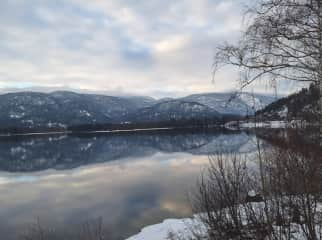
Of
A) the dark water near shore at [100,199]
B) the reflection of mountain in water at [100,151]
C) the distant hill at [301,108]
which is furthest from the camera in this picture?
the reflection of mountain in water at [100,151]

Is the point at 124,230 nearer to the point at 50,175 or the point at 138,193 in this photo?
the point at 138,193

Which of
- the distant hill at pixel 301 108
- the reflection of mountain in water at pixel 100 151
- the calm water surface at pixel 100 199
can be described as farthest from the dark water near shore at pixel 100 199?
the reflection of mountain in water at pixel 100 151

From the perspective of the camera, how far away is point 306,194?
172 inches

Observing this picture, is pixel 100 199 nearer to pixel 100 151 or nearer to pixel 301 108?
pixel 301 108

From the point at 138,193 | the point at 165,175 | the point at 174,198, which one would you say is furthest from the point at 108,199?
the point at 165,175

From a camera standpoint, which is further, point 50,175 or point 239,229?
point 50,175

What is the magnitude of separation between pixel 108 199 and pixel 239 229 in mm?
17462

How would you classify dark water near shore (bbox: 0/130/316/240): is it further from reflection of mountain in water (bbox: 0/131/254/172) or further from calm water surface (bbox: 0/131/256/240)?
reflection of mountain in water (bbox: 0/131/254/172)

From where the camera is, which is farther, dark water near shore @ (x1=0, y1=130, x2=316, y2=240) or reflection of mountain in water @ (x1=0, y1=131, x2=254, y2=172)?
reflection of mountain in water @ (x1=0, y1=131, x2=254, y2=172)

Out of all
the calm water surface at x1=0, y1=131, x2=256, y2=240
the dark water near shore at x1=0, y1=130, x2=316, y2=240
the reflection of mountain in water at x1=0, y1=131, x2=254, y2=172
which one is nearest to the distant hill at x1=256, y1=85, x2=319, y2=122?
the dark water near shore at x1=0, y1=130, x2=316, y2=240

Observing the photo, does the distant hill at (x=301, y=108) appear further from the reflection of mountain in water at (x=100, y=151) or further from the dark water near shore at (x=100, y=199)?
the reflection of mountain in water at (x=100, y=151)

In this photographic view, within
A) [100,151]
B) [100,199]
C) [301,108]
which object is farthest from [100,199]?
[100,151]

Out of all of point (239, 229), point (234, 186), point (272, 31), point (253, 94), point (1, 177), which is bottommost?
point (1, 177)

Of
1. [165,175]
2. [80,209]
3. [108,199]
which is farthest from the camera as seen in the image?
[165,175]
